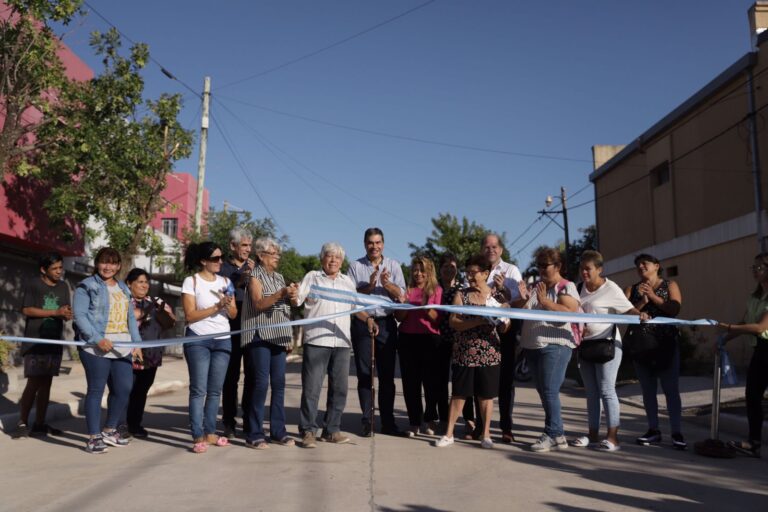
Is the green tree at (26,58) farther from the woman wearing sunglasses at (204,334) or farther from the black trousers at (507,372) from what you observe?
the black trousers at (507,372)

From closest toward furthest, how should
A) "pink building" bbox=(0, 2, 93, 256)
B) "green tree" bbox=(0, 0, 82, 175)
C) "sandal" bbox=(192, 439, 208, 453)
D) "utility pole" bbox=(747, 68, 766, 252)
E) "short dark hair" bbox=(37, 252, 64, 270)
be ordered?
"sandal" bbox=(192, 439, 208, 453)
"short dark hair" bbox=(37, 252, 64, 270)
"green tree" bbox=(0, 0, 82, 175)
"pink building" bbox=(0, 2, 93, 256)
"utility pole" bbox=(747, 68, 766, 252)

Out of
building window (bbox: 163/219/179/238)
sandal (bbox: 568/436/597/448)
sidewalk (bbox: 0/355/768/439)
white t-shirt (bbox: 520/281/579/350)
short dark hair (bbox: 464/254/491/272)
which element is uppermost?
building window (bbox: 163/219/179/238)

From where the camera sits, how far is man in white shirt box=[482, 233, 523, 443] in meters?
7.00

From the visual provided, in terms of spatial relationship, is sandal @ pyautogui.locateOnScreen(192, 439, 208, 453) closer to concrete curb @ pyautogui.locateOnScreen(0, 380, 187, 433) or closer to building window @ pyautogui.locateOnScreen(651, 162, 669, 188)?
concrete curb @ pyautogui.locateOnScreen(0, 380, 187, 433)

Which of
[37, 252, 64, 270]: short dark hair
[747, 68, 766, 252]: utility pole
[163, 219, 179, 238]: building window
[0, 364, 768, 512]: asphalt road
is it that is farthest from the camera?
[163, 219, 179, 238]: building window

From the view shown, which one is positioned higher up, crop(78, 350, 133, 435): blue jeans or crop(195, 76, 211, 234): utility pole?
crop(195, 76, 211, 234): utility pole

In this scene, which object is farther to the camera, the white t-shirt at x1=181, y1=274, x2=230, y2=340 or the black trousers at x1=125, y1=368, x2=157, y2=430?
the black trousers at x1=125, y1=368, x2=157, y2=430

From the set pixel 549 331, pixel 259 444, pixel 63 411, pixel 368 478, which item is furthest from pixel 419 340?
pixel 63 411

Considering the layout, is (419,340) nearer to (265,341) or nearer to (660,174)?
(265,341)

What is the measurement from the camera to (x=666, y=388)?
6957 mm

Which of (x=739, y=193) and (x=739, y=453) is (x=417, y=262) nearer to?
(x=739, y=453)

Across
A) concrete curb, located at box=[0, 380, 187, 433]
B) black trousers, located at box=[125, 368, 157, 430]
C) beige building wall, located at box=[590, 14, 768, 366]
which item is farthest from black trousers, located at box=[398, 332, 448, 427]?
beige building wall, located at box=[590, 14, 768, 366]

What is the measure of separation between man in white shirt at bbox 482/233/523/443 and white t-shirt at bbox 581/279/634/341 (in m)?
0.73

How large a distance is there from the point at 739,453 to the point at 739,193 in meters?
14.4
